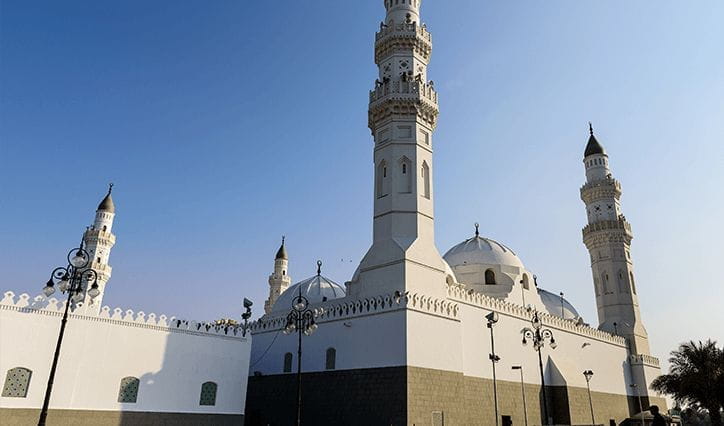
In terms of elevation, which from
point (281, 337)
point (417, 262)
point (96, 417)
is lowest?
point (96, 417)

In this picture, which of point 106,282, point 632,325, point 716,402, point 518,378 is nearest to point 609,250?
point 632,325

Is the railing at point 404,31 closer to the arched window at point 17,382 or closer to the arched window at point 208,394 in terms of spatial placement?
the arched window at point 208,394

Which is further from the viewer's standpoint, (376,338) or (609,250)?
(609,250)

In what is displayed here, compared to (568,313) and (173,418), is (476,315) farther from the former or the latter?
(568,313)

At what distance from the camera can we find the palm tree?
91.6 ft

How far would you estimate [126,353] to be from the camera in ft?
56.9

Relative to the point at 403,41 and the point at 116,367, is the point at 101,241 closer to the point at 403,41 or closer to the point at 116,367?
the point at 116,367

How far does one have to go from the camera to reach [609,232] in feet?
117

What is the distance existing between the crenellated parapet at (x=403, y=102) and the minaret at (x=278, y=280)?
884 inches

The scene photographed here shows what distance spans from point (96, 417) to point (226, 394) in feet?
14.9

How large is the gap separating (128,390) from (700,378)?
29.3 meters

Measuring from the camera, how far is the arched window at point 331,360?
807 inches

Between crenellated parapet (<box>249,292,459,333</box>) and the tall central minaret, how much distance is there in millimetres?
471

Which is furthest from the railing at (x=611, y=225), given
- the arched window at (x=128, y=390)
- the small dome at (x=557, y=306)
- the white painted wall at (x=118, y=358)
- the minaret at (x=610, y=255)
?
the arched window at (x=128, y=390)
